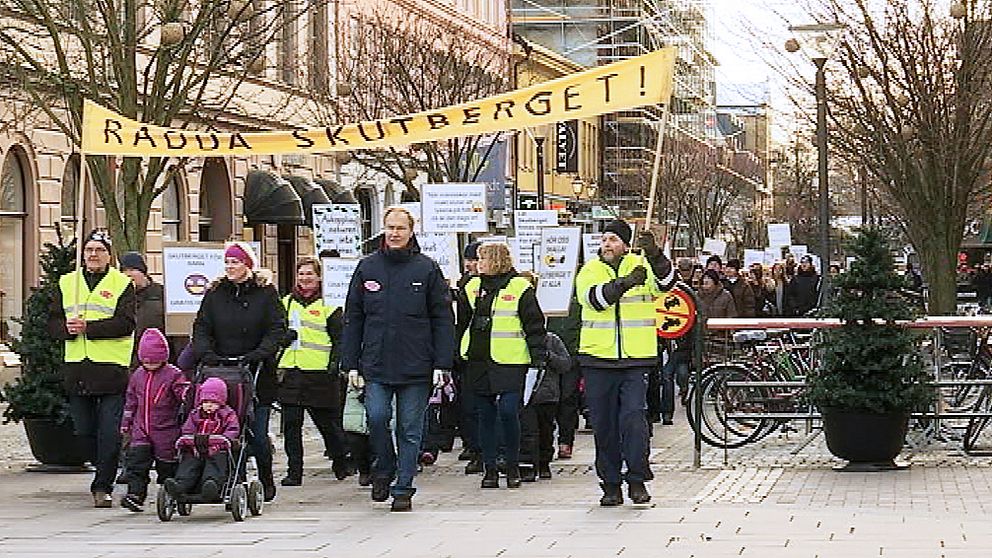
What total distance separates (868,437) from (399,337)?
4.19 m

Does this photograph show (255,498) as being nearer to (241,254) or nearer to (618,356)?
(241,254)

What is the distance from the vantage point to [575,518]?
12070mm

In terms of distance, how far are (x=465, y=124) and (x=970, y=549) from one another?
213 inches

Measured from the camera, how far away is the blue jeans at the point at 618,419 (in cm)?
1270

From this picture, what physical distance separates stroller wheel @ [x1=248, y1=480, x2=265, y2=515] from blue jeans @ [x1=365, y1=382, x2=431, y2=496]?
2.72ft

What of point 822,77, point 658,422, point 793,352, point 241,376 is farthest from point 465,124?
point 822,77

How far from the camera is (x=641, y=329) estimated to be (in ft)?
42.0

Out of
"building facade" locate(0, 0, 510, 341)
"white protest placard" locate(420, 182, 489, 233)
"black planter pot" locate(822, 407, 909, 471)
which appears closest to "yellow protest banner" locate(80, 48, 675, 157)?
"black planter pot" locate(822, 407, 909, 471)

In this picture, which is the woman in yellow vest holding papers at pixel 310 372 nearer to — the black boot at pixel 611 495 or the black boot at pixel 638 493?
the black boot at pixel 611 495

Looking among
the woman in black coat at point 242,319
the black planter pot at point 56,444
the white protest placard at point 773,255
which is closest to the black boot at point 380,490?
the woman in black coat at point 242,319

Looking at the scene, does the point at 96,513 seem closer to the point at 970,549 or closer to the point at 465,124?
the point at 465,124

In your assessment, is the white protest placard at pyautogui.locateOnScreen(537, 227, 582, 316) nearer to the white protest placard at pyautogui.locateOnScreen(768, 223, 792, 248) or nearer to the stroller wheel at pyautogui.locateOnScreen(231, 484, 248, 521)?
the stroller wheel at pyautogui.locateOnScreen(231, 484, 248, 521)

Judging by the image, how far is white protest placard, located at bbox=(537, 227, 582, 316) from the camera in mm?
18750

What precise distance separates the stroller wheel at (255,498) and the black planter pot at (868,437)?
4812mm
